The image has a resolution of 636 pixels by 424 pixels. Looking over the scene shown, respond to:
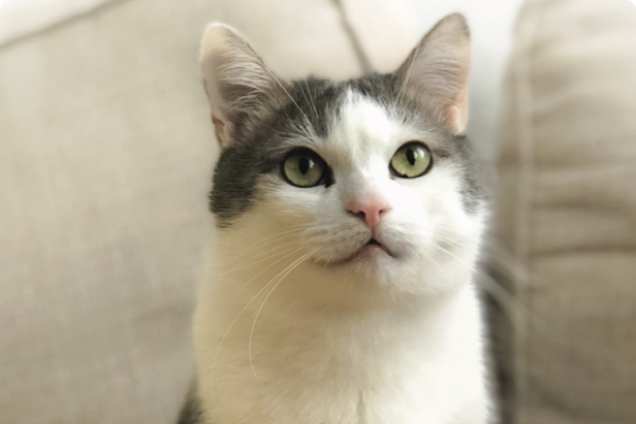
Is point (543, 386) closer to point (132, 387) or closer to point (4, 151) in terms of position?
point (132, 387)

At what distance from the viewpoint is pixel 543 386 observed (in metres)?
0.71

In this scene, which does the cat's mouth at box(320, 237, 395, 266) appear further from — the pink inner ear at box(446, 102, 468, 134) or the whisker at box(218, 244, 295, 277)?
the pink inner ear at box(446, 102, 468, 134)

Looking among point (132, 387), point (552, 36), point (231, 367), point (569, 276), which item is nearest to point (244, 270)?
point (231, 367)

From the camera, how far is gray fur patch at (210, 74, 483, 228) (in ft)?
1.81

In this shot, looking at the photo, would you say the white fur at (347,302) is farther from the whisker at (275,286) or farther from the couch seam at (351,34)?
the couch seam at (351,34)

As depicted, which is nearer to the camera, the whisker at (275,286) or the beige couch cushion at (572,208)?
the whisker at (275,286)

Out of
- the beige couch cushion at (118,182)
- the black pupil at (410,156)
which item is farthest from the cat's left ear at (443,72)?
the beige couch cushion at (118,182)

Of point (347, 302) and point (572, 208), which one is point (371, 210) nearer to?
point (347, 302)

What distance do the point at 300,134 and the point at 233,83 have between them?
0.38ft

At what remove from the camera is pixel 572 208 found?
70cm

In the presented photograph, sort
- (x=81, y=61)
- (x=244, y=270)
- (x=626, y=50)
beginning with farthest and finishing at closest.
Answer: (x=81, y=61), (x=626, y=50), (x=244, y=270)

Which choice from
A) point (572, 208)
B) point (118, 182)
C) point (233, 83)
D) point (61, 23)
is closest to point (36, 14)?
point (61, 23)

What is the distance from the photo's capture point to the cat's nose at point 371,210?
0.45 meters

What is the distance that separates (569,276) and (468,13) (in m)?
0.44
